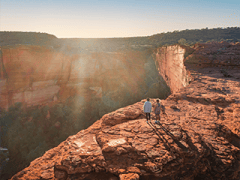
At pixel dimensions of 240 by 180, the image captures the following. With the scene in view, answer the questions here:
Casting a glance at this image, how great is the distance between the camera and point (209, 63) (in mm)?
10914

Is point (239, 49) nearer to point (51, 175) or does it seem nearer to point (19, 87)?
point (51, 175)

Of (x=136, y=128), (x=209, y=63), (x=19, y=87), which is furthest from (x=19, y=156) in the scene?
(x=209, y=63)

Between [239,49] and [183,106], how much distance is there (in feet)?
28.8

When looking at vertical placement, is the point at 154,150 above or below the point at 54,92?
above

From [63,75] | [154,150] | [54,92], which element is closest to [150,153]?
[154,150]

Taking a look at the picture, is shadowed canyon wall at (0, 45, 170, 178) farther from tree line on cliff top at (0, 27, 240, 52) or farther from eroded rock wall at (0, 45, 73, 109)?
tree line on cliff top at (0, 27, 240, 52)

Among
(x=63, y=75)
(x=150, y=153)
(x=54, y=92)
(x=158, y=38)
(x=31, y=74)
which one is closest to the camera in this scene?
(x=150, y=153)

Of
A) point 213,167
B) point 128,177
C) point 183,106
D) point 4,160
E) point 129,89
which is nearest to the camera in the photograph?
point 128,177

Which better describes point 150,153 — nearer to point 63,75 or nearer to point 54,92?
point 54,92

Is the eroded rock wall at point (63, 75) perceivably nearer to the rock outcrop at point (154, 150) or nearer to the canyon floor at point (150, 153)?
the rock outcrop at point (154, 150)

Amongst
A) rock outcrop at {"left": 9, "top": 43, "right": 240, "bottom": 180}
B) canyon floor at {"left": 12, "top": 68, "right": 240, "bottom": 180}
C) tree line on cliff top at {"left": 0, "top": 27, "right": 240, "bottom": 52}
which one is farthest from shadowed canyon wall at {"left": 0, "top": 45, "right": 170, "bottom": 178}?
tree line on cliff top at {"left": 0, "top": 27, "right": 240, "bottom": 52}

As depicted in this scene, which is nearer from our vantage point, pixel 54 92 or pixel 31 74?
pixel 31 74

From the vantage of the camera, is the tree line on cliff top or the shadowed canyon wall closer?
the shadowed canyon wall

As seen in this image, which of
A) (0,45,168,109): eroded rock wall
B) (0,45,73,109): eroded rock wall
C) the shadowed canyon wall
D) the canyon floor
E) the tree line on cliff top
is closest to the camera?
the canyon floor
